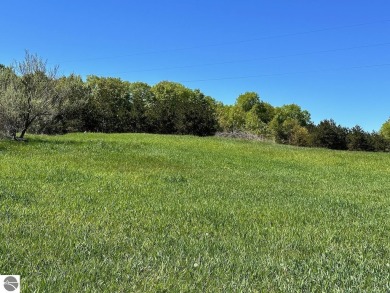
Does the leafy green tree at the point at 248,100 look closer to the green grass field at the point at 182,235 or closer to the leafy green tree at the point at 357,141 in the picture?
the leafy green tree at the point at 357,141

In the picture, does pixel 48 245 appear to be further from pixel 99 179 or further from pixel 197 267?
pixel 99 179

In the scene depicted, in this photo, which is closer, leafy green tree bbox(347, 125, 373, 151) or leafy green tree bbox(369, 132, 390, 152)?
leafy green tree bbox(347, 125, 373, 151)

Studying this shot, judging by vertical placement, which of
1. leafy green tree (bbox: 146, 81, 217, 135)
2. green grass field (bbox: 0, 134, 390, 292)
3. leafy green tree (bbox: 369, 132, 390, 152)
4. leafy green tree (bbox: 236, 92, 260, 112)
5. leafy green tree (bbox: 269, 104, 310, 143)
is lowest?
green grass field (bbox: 0, 134, 390, 292)

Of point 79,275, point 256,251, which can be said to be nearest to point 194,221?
point 256,251

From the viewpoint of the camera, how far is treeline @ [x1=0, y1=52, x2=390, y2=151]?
21.2 meters

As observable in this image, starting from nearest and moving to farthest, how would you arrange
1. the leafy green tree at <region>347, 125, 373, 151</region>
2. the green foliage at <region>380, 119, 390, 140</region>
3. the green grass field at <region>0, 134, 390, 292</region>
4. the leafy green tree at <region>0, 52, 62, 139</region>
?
the green grass field at <region>0, 134, 390, 292</region> < the leafy green tree at <region>0, 52, 62, 139</region> < the leafy green tree at <region>347, 125, 373, 151</region> < the green foliage at <region>380, 119, 390, 140</region>

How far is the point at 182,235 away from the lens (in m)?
5.14

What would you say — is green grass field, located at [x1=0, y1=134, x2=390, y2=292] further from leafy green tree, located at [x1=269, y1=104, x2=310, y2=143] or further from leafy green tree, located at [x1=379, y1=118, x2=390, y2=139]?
leafy green tree, located at [x1=379, y1=118, x2=390, y2=139]

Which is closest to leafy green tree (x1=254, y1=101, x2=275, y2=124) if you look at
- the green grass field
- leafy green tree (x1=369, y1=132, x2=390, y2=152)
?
leafy green tree (x1=369, y1=132, x2=390, y2=152)

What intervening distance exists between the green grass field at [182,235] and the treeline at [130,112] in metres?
11.0

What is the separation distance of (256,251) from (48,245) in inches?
92.2

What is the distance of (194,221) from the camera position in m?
6.05

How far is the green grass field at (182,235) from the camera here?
3494mm

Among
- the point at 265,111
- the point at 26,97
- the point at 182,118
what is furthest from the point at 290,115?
the point at 26,97
